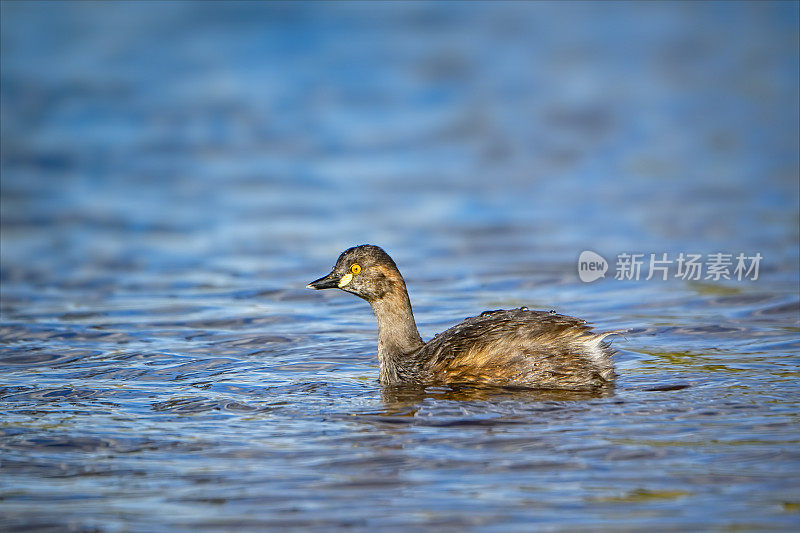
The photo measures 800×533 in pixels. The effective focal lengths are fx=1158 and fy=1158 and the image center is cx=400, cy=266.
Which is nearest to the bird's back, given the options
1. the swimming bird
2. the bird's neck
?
the swimming bird

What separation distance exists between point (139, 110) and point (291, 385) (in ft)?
48.5

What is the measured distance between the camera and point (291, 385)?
→ 870cm

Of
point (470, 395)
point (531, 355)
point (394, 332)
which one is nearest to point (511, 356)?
point (531, 355)

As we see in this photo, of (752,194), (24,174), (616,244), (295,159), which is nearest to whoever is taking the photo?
(616,244)

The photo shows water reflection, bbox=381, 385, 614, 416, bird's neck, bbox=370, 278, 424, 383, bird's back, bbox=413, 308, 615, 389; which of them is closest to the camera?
water reflection, bbox=381, 385, 614, 416

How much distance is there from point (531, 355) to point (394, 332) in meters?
1.32

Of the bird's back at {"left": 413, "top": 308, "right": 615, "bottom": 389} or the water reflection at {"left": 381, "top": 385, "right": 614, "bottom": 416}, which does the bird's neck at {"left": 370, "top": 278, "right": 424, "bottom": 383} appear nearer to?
the water reflection at {"left": 381, "top": 385, "right": 614, "bottom": 416}

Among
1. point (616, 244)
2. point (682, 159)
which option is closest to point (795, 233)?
point (616, 244)

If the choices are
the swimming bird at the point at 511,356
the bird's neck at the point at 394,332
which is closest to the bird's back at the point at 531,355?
the swimming bird at the point at 511,356

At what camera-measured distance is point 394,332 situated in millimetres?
9398

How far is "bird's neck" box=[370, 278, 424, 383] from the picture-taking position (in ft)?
29.9

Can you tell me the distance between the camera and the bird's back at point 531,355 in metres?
8.52

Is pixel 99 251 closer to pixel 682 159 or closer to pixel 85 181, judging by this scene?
pixel 85 181

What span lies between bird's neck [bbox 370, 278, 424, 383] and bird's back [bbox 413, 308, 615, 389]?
0.47m
